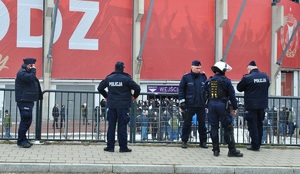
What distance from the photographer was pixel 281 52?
34.2 metres

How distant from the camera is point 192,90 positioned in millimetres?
8539

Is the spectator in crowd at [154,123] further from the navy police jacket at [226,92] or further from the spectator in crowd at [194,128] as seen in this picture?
the navy police jacket at [226,92]

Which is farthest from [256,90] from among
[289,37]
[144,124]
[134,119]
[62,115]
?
[289,37]

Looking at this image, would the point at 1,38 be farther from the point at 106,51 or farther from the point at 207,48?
the point at 207,48

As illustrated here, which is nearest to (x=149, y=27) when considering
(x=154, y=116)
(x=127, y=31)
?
(x=127, y=31)

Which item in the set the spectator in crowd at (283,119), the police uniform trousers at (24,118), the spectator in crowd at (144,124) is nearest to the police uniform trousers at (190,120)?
the spectator in crowd at (144,124)

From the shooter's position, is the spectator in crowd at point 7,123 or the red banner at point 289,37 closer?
the spectator in crowd at point 7,123

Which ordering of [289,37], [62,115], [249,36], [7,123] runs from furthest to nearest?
[289,37] < [249,36] < [62,115] < [7,123]

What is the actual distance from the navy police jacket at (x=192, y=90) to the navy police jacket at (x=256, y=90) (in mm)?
1022

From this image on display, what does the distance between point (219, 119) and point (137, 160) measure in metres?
2.08

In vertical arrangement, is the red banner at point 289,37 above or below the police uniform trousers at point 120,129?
above

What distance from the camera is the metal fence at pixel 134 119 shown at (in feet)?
29.0

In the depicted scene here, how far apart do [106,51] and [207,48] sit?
8.47m

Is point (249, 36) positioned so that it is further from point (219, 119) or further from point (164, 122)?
point (219, 119)
